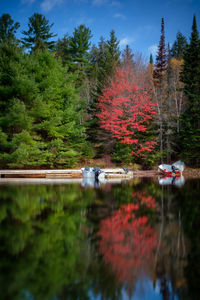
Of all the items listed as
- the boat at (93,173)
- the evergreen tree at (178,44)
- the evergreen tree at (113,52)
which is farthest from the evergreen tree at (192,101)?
the evergreen tree at (178,44)

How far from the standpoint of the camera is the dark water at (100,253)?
7.29 ft

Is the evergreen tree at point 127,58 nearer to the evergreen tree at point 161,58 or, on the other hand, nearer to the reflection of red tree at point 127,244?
the evergreen tree at point 161,58

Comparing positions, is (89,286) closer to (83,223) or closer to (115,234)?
(115,234)

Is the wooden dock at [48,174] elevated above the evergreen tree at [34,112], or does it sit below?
below

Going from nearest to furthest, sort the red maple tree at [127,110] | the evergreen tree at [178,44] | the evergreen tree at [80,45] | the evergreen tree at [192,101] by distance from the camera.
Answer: the red maple tree at [127,110]
the evergreen tree at [192,101]
the evergreen tree at [80,45]
the evergreen tree at [178,44]

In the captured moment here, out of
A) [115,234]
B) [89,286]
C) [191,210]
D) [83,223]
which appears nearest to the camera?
[89,286]

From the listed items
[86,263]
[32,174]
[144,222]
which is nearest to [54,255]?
[86,263]

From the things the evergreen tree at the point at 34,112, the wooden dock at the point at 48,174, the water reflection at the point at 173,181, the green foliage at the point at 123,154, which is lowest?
the water reflection at the point at 173,181

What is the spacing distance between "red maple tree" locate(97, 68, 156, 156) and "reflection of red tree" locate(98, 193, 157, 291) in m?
15.2

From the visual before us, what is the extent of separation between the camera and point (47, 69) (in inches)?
762

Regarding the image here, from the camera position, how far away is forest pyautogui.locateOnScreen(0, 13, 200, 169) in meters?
17.1

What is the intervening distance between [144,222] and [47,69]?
18.0m

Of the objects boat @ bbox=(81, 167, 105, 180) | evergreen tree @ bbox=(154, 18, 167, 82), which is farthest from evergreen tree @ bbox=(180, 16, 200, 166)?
boat @ bbox=(81, 167, 105, 180)

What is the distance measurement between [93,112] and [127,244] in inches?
850
